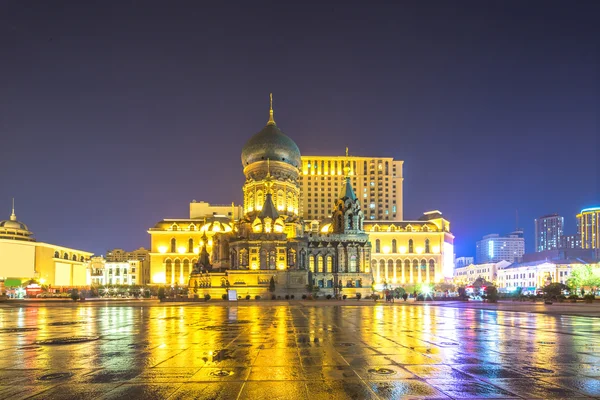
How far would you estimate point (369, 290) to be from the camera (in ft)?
298

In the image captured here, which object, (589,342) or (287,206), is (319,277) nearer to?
(287,206)

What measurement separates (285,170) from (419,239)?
137 ft

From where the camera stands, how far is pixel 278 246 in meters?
85.2

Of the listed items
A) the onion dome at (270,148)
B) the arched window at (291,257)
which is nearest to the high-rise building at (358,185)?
the onion dome at (270,148)

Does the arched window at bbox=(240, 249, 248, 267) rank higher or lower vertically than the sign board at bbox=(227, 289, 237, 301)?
higher

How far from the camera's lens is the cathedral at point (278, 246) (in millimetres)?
83125

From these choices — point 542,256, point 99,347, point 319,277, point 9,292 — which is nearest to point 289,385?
point 99,347

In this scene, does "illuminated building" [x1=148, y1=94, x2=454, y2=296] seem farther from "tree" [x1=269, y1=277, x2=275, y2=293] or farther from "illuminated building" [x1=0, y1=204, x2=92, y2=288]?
"illuminated building" [x1=0, y1=204, x2=92, y2=288]

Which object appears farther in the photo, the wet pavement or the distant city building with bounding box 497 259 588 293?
the distant city building with bounding box 497 259 588 293

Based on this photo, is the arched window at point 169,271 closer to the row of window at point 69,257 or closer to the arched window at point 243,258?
the arched window at point 243,258

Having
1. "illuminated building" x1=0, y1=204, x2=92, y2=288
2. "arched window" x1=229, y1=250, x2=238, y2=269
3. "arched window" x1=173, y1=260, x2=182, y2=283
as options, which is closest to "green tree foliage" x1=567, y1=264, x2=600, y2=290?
"arched window" x1=229, y1=250, x2=238, y2=269

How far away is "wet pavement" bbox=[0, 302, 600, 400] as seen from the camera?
33.2 feet

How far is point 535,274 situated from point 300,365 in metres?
153

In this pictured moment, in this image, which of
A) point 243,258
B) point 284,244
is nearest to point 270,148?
point 284,244
